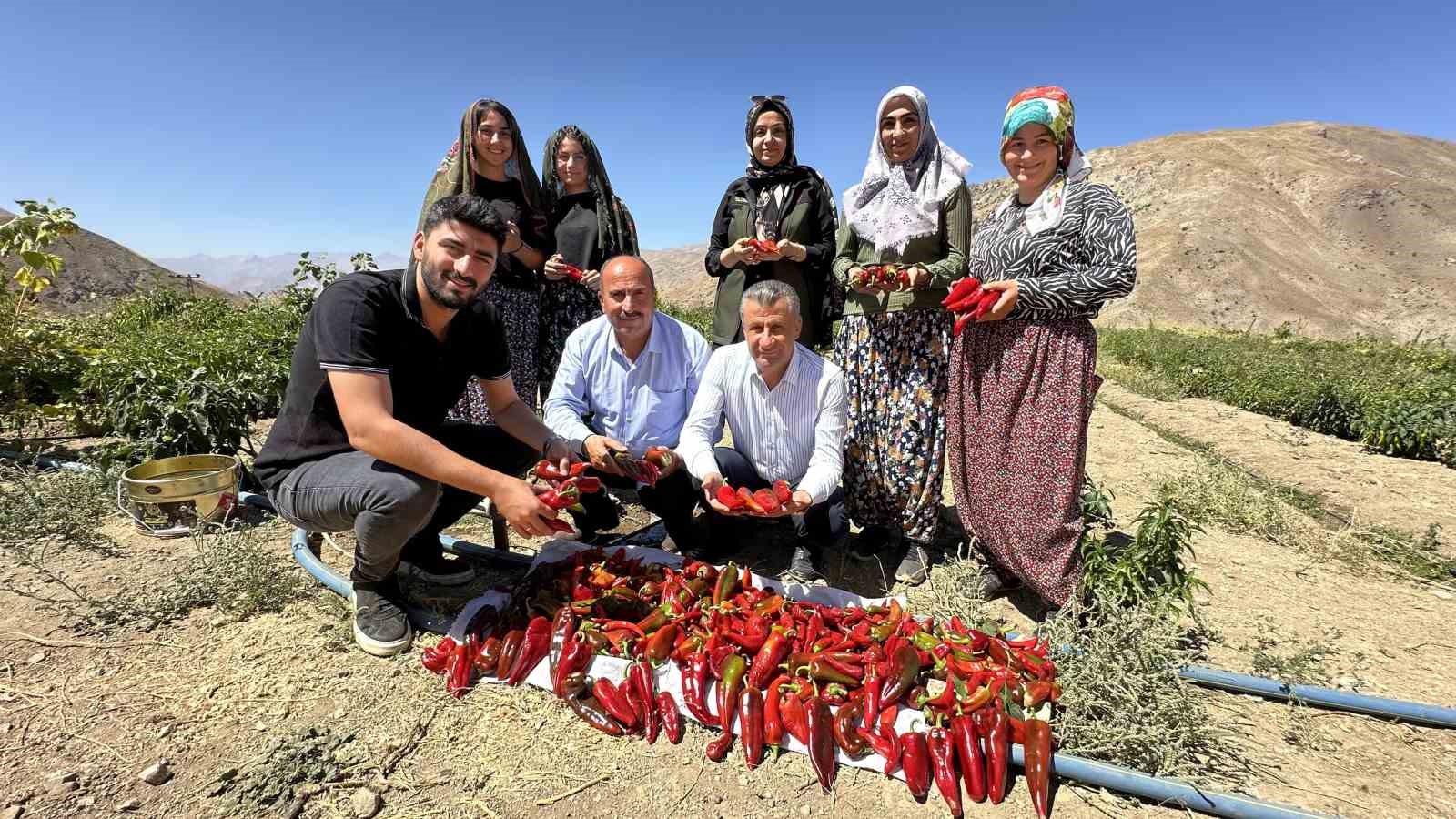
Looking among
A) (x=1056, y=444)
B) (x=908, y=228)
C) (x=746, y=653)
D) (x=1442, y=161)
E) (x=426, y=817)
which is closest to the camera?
(x=426, y=817)

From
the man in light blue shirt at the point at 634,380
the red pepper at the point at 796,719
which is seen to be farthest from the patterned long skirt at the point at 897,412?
the red pepper at the point at 796,719

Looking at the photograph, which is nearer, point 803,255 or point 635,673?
point 635,673

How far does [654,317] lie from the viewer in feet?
13.7

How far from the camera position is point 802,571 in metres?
3.91

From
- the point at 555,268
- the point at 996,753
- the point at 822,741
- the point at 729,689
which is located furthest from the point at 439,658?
the point at 555,268

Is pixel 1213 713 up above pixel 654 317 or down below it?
below

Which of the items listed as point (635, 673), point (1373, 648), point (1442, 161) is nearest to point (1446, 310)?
point (1442, 161)

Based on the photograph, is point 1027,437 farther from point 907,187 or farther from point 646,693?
point 646,693

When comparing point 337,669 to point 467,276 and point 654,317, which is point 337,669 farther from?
point 654,317

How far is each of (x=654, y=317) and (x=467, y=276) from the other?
130 centimetres

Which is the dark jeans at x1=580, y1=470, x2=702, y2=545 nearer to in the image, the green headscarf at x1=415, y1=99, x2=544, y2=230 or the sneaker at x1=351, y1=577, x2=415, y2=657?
the sneaker at x1=351, y1=577, x2=415, y2=657

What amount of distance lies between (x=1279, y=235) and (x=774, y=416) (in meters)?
68.7

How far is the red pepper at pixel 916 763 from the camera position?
2.42 meters

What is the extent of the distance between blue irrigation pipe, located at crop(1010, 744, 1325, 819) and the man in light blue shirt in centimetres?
A: 219
